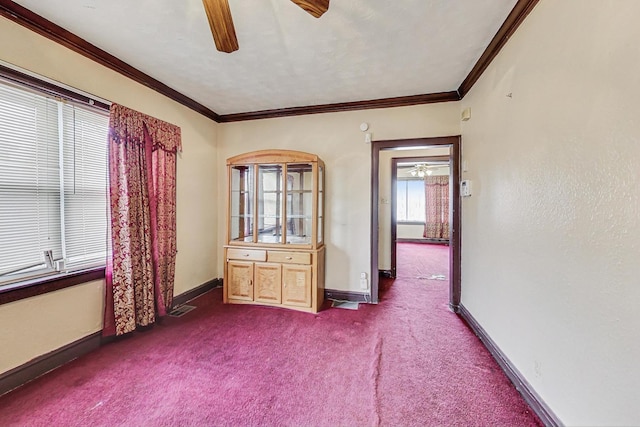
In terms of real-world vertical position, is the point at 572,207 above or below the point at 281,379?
above

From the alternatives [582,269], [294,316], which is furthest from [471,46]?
[294,316]

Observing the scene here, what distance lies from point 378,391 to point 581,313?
122 cm

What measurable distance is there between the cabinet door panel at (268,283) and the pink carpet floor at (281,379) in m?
0.30

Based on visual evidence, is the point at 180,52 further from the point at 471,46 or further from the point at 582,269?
the point at 582,269

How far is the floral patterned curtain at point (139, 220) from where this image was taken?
2.29 metres

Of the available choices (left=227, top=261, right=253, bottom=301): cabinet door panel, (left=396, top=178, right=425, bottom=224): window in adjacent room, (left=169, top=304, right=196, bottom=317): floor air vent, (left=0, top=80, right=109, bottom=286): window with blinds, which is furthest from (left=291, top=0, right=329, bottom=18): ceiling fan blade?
(left=396, top=178, right=425, bottom=224): window in adjacent room

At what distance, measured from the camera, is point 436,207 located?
26.5 ft

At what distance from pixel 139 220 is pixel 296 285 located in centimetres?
173

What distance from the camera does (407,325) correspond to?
2689 millimetres

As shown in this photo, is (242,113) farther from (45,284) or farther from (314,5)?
(45,284)

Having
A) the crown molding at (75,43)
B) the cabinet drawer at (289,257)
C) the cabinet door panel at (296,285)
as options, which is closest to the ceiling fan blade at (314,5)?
the crown molding at (75,43)

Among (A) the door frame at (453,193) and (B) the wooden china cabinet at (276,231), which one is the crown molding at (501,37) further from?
(B) the wooden china cabinet at (276,231)

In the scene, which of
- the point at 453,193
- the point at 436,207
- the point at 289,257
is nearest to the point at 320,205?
the point at 289,257

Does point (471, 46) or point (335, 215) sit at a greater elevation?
point (471, 46)
